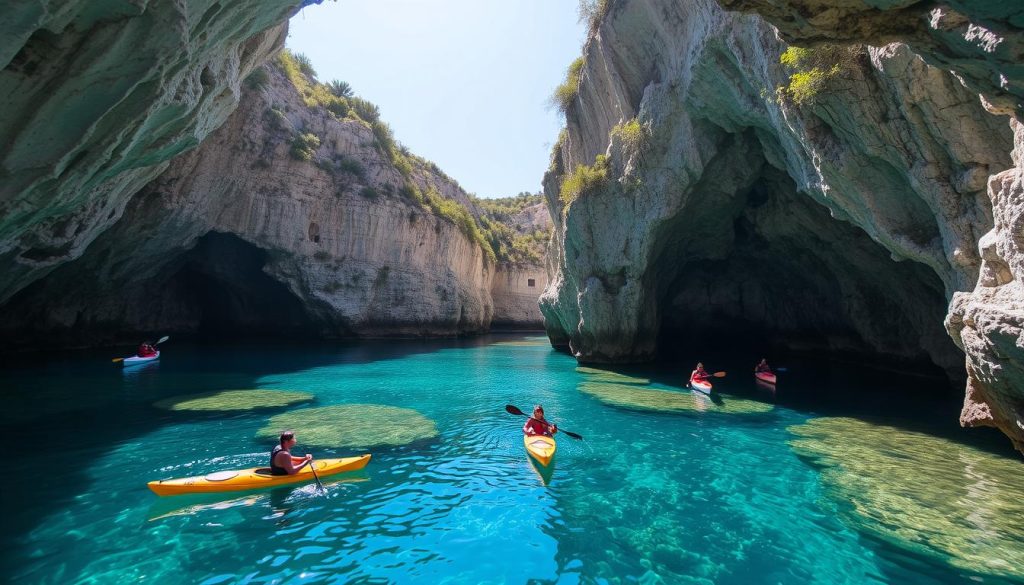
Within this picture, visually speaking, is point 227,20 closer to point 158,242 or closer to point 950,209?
point 950,209

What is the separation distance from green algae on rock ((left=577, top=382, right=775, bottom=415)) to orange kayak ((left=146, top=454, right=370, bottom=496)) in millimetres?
10019

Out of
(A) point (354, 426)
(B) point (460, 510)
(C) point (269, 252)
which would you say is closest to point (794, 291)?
(A) point (354, 426)

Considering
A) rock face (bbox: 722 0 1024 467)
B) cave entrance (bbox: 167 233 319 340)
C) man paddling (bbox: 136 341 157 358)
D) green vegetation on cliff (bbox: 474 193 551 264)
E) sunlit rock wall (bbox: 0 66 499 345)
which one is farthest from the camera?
green vegetation on cliff (bbox: 474 193 551 264)

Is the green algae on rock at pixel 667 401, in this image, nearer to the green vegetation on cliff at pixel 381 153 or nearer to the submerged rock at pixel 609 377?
the submerged rock at pixel 609 377

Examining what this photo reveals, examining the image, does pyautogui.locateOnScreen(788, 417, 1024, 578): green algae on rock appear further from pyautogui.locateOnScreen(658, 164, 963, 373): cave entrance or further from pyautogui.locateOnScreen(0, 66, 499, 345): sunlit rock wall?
pyautogui.locateOnScreen(0, 66, 499, 345): sunlit rock wall

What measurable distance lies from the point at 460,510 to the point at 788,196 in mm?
21301

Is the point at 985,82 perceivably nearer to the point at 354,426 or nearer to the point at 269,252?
the point at 354,426

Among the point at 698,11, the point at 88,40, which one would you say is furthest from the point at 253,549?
the point at 698,11

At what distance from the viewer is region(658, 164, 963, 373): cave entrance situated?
20.3 m

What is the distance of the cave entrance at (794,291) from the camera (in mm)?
20328

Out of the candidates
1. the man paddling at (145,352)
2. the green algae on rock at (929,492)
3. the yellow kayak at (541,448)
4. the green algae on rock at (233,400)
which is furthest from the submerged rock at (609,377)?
the man paddling at (145,352)

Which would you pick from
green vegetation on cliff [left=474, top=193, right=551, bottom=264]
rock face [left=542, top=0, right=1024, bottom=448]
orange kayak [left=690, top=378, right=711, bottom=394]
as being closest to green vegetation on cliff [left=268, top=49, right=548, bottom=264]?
green vegetation on cliff [left=474, top=193, right=551, bottom=264]

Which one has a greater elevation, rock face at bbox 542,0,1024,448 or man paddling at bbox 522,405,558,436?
rock face at bbox 542,0,1024,448

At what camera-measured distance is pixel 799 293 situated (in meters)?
31.1
